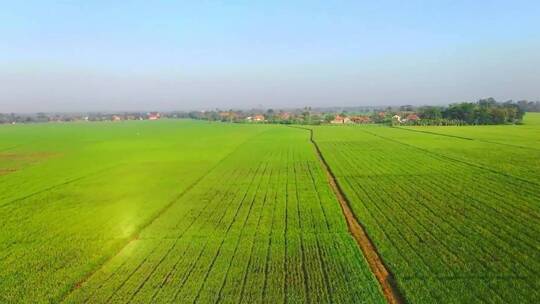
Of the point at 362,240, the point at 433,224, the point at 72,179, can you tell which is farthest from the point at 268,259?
the point at 72,179

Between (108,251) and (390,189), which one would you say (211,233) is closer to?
(108,251)

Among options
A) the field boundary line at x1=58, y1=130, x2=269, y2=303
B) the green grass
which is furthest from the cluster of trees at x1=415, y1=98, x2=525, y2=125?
the field boundary line at x1=58, y1=130, x2=269, y2=303

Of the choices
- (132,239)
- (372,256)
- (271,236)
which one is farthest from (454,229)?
(132,239)

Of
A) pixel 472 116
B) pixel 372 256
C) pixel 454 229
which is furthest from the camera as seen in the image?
pixel 472 116

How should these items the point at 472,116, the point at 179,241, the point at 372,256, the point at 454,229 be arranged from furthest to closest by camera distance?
the point at 472,116 < the point at 454,229 < the point at 179,241 < the point at 372,256

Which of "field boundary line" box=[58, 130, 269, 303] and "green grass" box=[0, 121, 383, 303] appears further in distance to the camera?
"field boundary line" box=[58, 130, 269, 303]

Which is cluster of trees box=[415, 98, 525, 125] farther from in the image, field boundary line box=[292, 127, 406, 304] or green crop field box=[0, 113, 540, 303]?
field boundary line box=[292, 127, 406, 304]

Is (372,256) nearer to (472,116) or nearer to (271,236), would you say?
(271,236)
